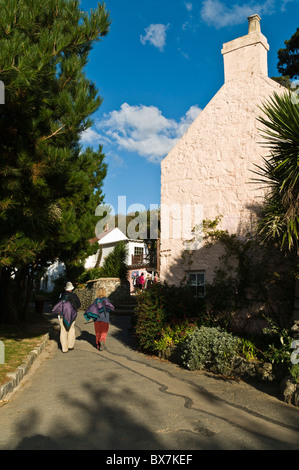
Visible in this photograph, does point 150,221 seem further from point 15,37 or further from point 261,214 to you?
point 15,37

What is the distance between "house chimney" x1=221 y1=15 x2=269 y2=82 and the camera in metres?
10.7

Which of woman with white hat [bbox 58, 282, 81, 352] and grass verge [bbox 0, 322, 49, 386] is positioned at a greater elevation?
woman with white hat [bbox 58, 282, 81, 352]

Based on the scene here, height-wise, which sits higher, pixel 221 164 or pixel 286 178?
pixel 221 164

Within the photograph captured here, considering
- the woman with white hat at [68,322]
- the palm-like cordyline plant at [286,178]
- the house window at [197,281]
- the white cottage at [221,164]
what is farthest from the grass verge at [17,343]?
the palm-like cordyline plant at [286,178]

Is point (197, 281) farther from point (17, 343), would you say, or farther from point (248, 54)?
point (248, 54)

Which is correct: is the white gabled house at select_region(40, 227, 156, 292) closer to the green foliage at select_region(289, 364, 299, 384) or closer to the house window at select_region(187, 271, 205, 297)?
the house window at select_region(187, 271, 205, 297)

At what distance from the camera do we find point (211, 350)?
7.92 m

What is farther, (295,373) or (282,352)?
(282,352)

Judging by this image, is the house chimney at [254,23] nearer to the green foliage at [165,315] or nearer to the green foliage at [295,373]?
the green foliage at [165,315]

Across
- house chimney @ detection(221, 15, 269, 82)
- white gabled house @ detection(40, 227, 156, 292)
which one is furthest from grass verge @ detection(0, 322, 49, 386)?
white gabled house @ detection(40, 227, 156, 292)

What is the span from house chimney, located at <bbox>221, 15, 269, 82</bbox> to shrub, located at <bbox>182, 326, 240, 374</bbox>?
711 centimetres

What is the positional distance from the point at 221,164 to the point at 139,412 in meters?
7.42

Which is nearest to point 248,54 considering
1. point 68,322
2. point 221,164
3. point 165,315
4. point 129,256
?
point 221,164

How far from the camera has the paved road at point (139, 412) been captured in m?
4.23
